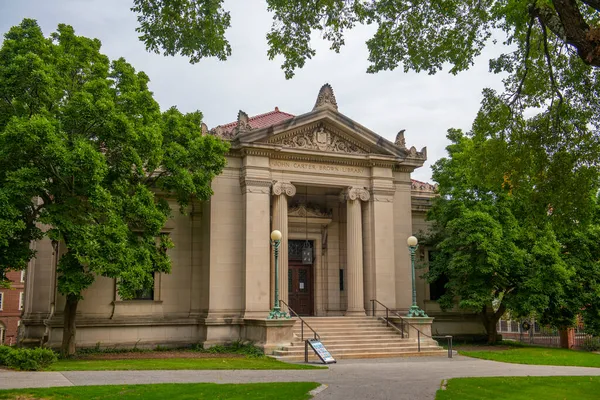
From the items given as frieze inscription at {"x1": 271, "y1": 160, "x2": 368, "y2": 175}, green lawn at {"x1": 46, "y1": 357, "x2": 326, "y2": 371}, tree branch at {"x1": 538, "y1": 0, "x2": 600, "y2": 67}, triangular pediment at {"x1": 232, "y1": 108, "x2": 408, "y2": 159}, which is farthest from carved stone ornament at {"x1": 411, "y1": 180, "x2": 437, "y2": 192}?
tree branch at {"x1": 538, "y1": 0, "x2": 600, "y2": 67}

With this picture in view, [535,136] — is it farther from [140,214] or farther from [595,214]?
[595,214]

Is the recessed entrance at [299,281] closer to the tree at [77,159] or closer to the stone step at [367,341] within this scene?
the stone step at [367,341]

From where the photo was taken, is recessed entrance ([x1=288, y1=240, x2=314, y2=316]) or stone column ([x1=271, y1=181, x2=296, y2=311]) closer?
stone column ([x1=271, y1=181, x2=296, y2=311])

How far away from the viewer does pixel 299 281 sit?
93.9 ft

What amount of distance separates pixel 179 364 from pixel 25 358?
4194 mm

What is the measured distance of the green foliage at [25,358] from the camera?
53.1ft

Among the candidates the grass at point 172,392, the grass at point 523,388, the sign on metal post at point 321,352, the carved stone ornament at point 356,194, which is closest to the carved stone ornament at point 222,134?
the carved stone ornament at point 356,194

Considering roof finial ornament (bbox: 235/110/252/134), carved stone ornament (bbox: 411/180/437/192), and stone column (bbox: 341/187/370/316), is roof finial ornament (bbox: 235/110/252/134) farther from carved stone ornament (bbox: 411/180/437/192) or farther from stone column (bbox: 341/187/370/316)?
carved stone ornament (bbox: 411/180/437/192)

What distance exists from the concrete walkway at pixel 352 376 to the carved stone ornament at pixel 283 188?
326 inches

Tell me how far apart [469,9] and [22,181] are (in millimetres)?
13109

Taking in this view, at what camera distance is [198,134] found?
Result: 906 inches

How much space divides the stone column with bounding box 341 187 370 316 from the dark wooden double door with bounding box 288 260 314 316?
9.00ft

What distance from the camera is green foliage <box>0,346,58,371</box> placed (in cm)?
1617

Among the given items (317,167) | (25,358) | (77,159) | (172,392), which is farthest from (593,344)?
(25,358)
